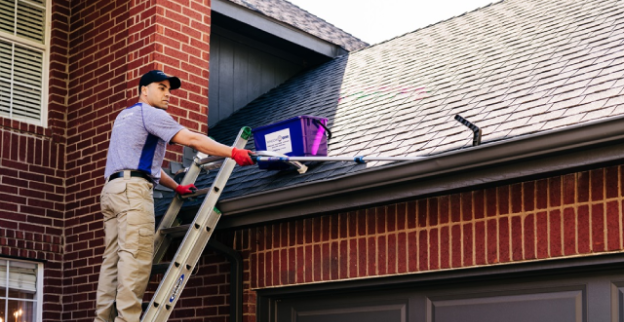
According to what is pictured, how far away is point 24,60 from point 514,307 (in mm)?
5699

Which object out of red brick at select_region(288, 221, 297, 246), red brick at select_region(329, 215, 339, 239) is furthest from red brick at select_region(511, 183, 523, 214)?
red brick at select_region(288, 221, 297, 246)

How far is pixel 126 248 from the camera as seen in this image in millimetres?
6082

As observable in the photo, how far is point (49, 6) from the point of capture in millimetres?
9070

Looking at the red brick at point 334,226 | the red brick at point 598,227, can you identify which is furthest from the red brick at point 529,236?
the red brick at point 334,226

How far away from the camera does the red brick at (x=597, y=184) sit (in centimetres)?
481

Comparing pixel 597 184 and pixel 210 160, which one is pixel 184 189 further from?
pixel 597 184

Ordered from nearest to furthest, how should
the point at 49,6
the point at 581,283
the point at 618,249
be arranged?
1. the point at 618,249
2. the point at 581,283
3. the point at 49,6

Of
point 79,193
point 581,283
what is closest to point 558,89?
point 581,283

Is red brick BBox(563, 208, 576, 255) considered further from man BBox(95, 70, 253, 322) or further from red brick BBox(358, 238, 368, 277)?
man BBox(95, 70, 253, 322)

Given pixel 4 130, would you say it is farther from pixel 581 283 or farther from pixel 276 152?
pixel 581 283

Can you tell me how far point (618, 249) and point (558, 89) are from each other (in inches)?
58.2

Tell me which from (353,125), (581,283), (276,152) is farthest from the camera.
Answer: (353,125)

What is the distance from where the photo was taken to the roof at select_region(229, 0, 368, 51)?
10.8 metres

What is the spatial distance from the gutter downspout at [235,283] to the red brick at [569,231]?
2831 mm
